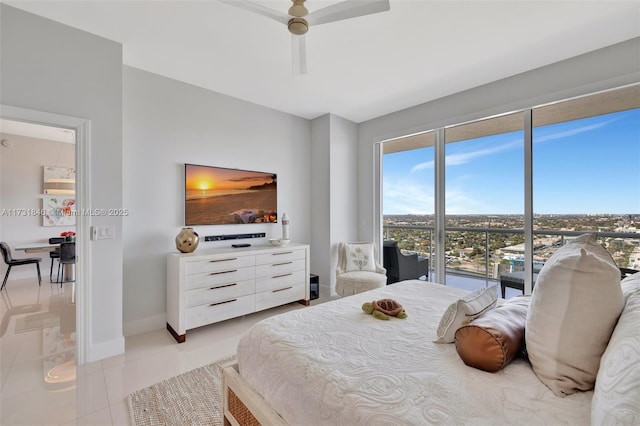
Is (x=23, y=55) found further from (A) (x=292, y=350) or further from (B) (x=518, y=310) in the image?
(B) (x=518, y=310)

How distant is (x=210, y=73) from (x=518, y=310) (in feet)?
10.7

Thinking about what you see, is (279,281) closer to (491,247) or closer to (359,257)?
(359,257)

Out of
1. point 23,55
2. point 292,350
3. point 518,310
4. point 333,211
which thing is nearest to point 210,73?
point 23,55

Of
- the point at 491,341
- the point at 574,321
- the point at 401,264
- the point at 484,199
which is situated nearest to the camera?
the point at 574,321

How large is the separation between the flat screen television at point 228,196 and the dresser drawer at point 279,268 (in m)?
0.70

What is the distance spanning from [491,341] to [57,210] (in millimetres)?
7573

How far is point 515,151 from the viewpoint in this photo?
120 inches

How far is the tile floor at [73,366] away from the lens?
5.65 feet

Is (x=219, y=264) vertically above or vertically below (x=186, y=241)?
below

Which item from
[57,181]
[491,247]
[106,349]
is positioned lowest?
[106,349]

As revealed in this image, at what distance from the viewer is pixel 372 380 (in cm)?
101

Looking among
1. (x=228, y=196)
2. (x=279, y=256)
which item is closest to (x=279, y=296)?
(x=279, y=256)

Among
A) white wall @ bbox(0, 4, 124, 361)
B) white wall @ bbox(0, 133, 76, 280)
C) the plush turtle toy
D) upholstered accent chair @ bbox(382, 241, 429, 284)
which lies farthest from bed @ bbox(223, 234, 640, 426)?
white wall @ bbox(0, 133, 76, 280)

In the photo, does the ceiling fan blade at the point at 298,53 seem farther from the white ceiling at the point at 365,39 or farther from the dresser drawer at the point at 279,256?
the dresser drawer at the point at 279,256
